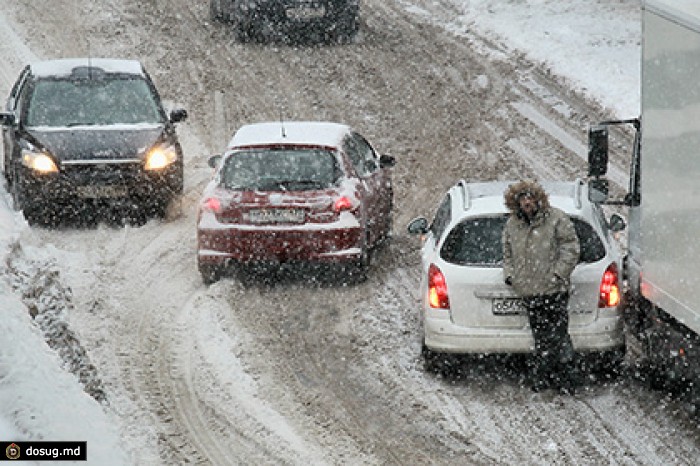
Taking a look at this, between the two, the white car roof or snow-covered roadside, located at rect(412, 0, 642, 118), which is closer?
the white car roof

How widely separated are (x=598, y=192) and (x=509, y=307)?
3.97 feet

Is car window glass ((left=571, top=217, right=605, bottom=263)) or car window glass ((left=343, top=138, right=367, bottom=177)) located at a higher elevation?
car window glass ((left=571, top=217, right=605, bottom=263))

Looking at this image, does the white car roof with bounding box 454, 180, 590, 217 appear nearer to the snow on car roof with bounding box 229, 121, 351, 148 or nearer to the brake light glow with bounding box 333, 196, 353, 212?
the brake light glow with bounding box 333, 196, 353, 212

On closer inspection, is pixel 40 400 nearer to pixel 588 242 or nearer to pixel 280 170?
pixel 588 242

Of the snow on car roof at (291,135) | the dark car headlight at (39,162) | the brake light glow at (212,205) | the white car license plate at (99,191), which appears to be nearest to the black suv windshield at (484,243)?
the brake light glow at (212,205)

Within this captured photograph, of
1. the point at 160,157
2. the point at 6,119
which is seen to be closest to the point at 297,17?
the point at 160,157

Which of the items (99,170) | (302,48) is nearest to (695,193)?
(99,170)

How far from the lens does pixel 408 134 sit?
2281 cm

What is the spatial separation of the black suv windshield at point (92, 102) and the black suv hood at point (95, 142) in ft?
1.20

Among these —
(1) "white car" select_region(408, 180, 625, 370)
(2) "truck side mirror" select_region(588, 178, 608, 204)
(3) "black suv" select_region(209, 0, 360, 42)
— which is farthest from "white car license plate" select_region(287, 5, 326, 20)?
(2) "truck side mirror" select_region(588, 178, 608, 204)

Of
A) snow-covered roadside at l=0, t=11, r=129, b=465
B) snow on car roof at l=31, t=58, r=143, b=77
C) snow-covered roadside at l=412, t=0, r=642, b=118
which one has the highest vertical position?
snow-covered roadside at l=0, t=11, r=129, b=465

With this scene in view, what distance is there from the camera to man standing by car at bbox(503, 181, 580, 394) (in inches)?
492

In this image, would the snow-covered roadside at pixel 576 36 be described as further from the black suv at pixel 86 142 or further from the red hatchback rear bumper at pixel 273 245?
the red hatchback rear bumper at pixel 273 245

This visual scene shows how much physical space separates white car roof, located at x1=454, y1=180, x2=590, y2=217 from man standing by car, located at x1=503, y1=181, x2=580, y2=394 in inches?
21.6
